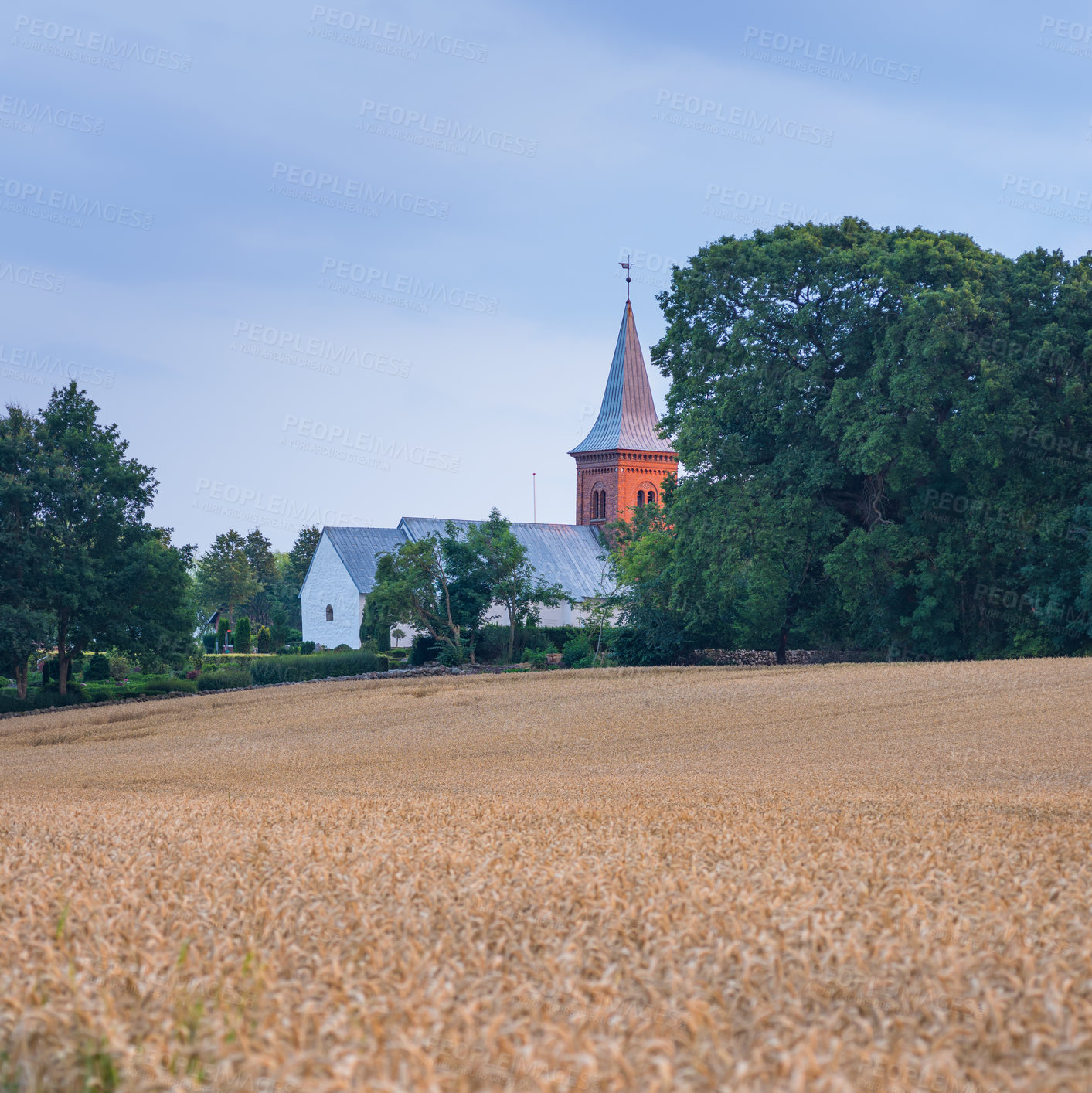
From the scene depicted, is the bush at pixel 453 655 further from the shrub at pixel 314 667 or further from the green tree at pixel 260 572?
the green tree at pixel 260 572

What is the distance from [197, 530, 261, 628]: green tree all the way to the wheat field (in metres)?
82.8

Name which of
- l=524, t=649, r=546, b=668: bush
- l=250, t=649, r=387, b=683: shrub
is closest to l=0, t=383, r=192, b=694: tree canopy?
l=250, t=649, r=387, b=683: shrub

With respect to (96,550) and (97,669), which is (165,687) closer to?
(96,550)

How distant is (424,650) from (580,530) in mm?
29335

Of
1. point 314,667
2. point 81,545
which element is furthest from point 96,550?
point 314,667

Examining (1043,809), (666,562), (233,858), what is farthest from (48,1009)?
(666,562)

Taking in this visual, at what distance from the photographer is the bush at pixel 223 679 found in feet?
111

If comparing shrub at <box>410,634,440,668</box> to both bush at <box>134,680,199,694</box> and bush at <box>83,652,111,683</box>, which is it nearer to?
bush at <box>134,680,199,694</box>

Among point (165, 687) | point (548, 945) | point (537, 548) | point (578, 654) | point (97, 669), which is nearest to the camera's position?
point (548, 945)

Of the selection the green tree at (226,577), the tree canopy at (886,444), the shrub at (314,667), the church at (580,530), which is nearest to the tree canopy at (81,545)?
the shrub at (314,667)

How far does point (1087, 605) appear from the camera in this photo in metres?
26.8

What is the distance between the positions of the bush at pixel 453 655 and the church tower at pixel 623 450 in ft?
109

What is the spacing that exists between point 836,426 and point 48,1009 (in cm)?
2907

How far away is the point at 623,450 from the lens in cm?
7206
